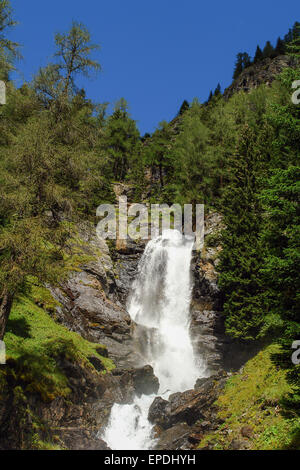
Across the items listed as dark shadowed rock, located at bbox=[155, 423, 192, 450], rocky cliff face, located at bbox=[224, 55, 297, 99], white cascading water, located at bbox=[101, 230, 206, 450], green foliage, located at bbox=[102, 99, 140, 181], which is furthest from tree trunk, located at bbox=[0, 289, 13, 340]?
rocky cliff face, located at bbox=[224, 55, 297, 99]

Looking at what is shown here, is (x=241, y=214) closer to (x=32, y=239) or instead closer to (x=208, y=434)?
(x=208, y=434)

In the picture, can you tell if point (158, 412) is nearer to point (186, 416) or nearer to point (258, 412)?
point (186, 416)

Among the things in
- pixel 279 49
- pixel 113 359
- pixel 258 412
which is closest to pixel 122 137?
pixel 113 359

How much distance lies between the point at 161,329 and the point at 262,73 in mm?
89883

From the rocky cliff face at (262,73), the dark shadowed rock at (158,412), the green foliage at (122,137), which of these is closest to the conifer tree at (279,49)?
the rocky cliff face at (262,73)

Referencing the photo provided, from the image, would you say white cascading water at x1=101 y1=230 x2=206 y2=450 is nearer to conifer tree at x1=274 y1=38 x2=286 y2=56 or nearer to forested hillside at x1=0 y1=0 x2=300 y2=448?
forested hillside at x1=0 y1=0 x2=300 y2=448

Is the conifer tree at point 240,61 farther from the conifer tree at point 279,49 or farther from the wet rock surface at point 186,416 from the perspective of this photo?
the wet rock surface at point 186,416

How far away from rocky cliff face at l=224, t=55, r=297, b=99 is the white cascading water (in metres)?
71.8

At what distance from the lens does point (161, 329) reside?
28.8 m

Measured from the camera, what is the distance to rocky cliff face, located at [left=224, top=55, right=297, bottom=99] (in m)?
87.1
